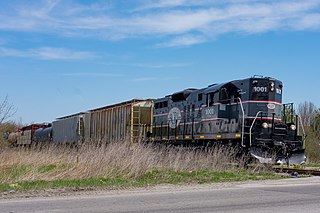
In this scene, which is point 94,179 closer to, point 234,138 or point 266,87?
point 234,138

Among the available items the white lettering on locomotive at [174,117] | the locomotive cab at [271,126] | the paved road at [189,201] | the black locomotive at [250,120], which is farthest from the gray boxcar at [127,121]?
the paved road at [189,201]

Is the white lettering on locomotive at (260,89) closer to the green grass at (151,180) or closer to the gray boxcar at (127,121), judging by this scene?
the green grass at (151,180)

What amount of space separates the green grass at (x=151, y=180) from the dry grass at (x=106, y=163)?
532mm

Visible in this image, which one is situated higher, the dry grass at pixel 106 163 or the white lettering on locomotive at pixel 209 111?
the white lettering on locomotive at pixel 209 111

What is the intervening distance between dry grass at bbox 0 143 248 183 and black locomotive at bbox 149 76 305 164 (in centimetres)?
99

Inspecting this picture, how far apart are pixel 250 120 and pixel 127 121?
30.2 ft

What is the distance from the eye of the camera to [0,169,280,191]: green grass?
12.2 meters

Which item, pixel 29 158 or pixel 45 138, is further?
pixel 45 138

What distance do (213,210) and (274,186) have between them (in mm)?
4896

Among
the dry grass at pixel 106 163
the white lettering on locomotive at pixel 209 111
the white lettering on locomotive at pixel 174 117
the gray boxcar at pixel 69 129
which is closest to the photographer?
the dry grass at pixel 106 163

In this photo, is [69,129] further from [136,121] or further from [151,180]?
[151,180]

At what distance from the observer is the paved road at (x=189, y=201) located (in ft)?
28.1

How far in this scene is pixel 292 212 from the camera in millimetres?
8156

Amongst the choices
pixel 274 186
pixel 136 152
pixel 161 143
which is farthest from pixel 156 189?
pixel 161 143
